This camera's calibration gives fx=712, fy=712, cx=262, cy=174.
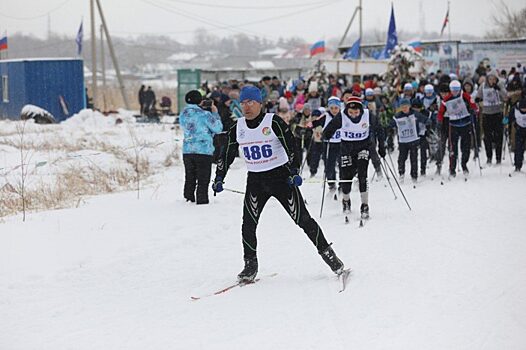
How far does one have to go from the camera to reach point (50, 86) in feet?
113

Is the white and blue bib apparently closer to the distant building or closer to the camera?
the camera

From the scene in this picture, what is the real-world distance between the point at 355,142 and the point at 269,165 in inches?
147

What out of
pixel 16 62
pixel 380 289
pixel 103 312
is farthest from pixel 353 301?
pixel 16 62

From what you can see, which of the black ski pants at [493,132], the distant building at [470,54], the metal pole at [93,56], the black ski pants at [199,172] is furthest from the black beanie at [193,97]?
the metal pole at [93,56]

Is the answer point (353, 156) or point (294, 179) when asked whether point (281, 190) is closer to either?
point (294, 179)

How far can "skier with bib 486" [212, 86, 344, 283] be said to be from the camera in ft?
23.9

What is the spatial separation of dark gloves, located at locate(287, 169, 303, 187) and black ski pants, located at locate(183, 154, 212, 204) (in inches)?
190

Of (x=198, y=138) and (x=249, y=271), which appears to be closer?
(x=249, y=271)

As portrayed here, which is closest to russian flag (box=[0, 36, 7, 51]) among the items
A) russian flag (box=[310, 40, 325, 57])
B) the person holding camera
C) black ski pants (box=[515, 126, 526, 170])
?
russian flag (box=[310, 40, 325, 57])

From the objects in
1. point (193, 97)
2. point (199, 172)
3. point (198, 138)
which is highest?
point (193, 97)

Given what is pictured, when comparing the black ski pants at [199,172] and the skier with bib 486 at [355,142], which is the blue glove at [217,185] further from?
the black ski pants at [199,172]

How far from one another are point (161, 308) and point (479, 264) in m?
3.41

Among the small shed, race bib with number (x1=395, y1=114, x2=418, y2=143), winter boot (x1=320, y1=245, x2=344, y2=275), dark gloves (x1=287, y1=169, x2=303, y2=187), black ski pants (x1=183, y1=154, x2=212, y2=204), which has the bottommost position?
winter boot (x1=320, y1=245, x2=344, y2=275)

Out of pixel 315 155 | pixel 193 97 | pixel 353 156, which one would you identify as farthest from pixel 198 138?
pixel 315 155
